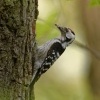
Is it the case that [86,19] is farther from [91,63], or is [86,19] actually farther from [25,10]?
[25,10]

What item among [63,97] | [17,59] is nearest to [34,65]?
[17,59]

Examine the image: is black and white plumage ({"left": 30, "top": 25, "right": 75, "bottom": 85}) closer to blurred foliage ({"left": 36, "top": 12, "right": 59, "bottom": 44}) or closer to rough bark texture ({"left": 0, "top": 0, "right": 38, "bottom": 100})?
blurred foliage ({"left": 36, "top": 12, "right": 59, "bottom": 44})

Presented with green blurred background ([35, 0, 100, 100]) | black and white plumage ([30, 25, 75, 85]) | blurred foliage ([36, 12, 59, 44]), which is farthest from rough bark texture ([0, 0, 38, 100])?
green blurred background ([35, 0, 100, 100])

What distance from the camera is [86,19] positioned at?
30.4 ft

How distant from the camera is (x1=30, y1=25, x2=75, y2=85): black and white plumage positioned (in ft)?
17.4

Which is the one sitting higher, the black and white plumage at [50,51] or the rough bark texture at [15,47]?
the rough bark texture at [15,47]

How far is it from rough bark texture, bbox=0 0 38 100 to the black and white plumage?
60 cm

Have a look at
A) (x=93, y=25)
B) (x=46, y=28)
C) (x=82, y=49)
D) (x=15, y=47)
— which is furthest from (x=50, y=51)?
(x=82, y=49)

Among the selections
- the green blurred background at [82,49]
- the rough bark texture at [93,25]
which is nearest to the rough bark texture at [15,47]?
the green blurred background at [82,49]

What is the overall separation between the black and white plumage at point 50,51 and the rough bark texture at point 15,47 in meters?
0.60

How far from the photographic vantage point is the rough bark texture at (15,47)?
4215mm

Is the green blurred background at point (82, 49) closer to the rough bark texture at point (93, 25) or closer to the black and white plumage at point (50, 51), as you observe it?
the rough bark texture at point (93, 25)

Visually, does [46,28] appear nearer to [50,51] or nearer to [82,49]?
[50,51]

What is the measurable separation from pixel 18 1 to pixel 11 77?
692 mm
